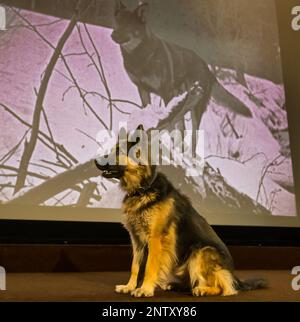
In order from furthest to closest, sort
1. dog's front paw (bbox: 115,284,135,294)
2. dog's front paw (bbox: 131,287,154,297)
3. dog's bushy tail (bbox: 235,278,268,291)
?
1. dog's bushy tail (bbox: 235,278,268,291)
2. dog's front paw (bbox: 115,284,135,294)
3. dog's front paw (bbox: 131,287,154,297)

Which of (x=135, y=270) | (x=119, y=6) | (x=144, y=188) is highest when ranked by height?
(x=119, y=6)

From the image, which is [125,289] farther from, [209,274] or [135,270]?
[209,274]

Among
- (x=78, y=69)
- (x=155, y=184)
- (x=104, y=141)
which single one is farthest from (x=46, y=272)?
(x=78, y=69)

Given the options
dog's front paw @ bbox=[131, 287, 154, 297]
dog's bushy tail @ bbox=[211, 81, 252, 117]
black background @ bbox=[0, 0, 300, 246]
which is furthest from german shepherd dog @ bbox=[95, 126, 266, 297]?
dog's bushy tail @ bbox=[211, 81, 252, 117]

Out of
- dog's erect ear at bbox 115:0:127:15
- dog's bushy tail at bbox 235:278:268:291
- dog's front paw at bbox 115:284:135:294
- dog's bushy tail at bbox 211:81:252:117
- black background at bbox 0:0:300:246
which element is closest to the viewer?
dog's front paw at bbox 115:284:135:294

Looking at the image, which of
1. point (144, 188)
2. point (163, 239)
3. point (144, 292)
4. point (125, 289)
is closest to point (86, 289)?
point (125, 289)

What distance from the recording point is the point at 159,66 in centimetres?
365

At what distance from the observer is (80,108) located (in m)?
3.30

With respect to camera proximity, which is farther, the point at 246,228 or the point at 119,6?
the point at 246,228

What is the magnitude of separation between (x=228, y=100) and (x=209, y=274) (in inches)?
81.2

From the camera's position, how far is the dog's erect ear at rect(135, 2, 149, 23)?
11.9 feet

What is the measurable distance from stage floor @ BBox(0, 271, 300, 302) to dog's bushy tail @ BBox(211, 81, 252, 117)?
1.55 meters

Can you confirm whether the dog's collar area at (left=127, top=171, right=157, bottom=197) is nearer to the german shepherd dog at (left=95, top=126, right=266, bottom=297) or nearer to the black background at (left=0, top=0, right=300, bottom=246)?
the german shepherd dog at (left=95, top=126, right=266, bottom=297)

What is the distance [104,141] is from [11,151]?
2.39 ft
